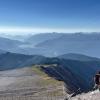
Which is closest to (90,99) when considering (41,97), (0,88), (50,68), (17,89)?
(41,97)

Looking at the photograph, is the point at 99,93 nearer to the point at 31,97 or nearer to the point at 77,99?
the point at 77,99

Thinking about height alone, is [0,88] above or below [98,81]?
below

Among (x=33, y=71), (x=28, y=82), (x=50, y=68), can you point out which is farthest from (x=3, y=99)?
(x=50, y=68)

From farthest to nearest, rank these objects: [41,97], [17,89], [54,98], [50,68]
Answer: [50,68] → [17,89] → [41,97] → [54,98]

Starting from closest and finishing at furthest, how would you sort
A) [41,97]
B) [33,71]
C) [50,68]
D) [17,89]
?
[41,97] → [17,89] → [33,71] → [50,68]

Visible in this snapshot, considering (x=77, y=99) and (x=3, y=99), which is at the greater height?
(x=77, y=99)

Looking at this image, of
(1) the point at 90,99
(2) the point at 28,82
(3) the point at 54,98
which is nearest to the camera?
(1) the point at 90,99

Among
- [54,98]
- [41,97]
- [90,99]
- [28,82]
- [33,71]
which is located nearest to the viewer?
[90,99]

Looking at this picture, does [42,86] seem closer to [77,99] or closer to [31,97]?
[31,97]

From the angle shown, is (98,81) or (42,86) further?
(42,86)
